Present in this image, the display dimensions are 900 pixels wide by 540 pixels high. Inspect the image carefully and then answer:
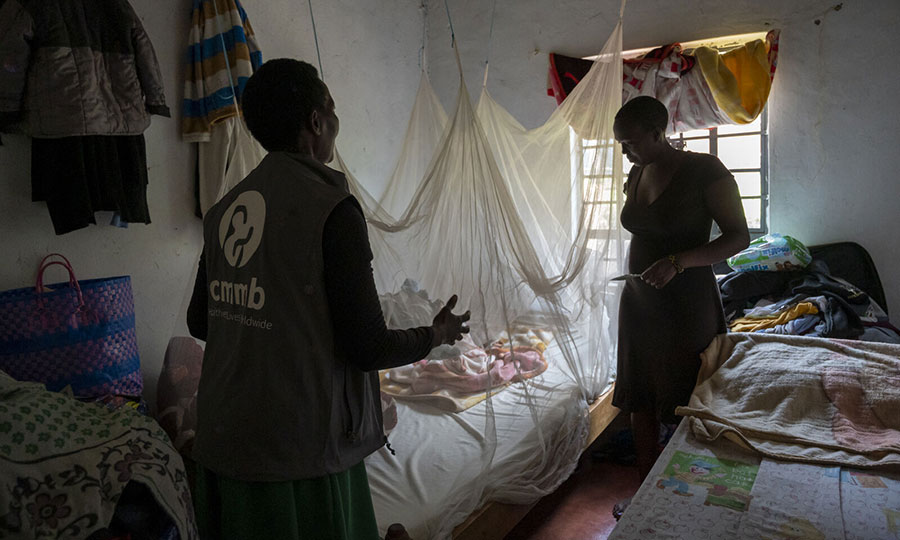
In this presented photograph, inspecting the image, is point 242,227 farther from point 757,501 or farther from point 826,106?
point 826,106

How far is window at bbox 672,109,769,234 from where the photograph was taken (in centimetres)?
307

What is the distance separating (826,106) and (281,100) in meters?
2.97

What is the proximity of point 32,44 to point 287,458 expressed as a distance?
1.72 metres

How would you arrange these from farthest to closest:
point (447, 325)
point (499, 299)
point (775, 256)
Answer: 1. point (775, 256)
2. point (499, 299)
3. point (447, 325)

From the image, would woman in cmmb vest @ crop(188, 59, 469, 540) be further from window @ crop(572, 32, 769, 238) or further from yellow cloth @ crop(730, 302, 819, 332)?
window @ crop(572, 32, 769, 238)

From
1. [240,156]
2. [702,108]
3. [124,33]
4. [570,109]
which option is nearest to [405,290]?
[240,156]

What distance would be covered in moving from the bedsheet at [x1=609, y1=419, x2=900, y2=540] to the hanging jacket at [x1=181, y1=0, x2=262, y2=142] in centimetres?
212

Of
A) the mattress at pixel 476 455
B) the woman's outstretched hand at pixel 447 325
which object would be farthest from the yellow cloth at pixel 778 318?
the woman's outstretched hand at pixel 447 325

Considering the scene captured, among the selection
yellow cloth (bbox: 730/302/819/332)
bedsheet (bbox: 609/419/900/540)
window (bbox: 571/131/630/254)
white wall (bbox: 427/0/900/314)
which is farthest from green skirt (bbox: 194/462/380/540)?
white wall (bbox: 427/0/900/314)

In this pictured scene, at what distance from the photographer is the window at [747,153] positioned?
3066 millimetres

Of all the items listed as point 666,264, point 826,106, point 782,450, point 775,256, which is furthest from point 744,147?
point 782,450

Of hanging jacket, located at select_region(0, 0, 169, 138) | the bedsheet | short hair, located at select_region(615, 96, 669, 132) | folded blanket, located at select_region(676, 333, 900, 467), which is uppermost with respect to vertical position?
hanging jacket, located at select_region(0, 0, 169, 138)

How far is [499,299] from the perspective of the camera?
191 centimetres

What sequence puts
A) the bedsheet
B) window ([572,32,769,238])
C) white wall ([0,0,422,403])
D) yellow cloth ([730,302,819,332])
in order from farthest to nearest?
window ([572,32,769,238])
yellow cloth ([730,302,819,332])
white wall ([0,0,422,403])
the bedsheet
